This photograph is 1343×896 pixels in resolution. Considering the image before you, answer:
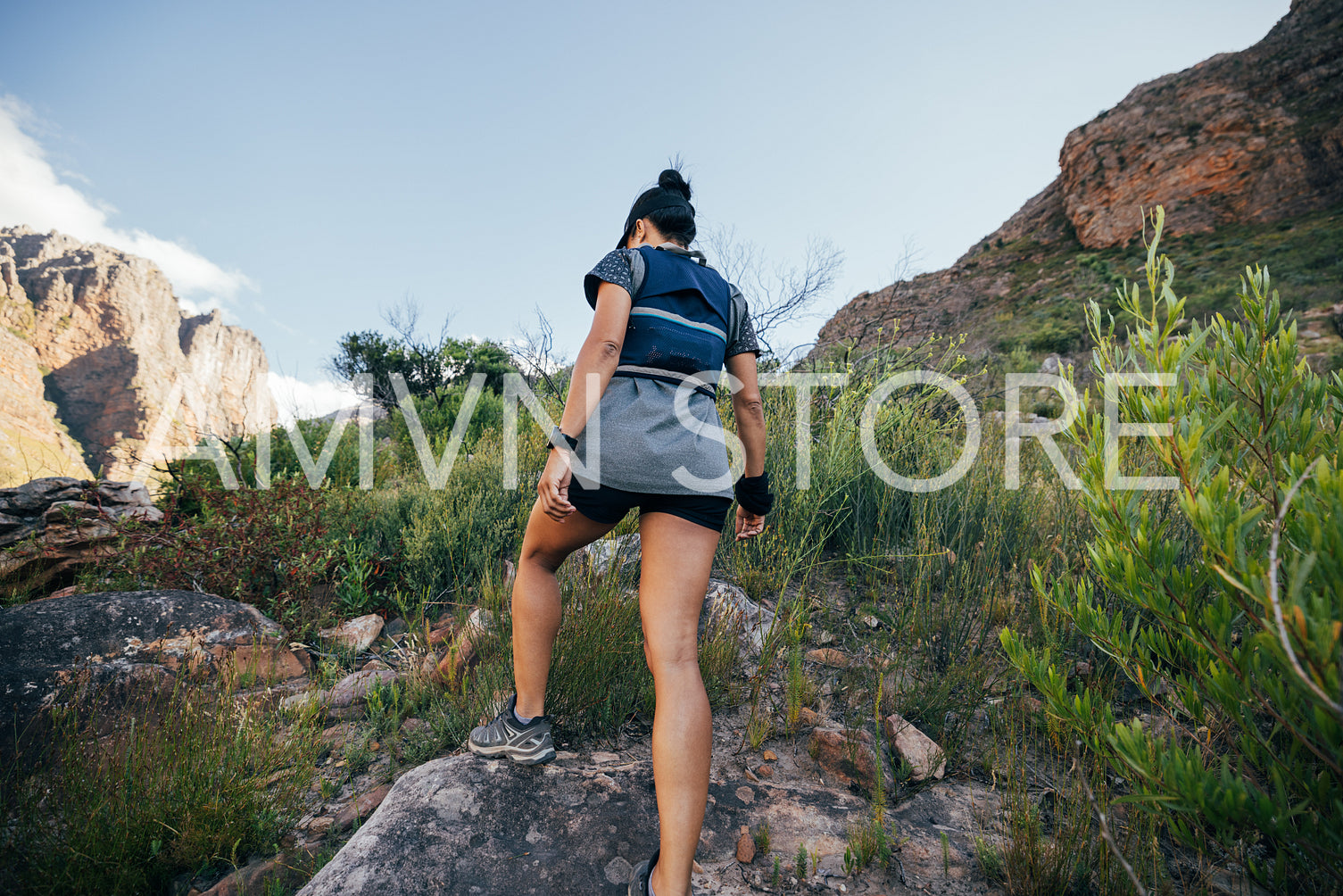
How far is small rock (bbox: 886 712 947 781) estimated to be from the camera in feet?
6.72

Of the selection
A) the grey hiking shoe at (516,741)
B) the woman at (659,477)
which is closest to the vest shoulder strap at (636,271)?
the woman at (659,477)

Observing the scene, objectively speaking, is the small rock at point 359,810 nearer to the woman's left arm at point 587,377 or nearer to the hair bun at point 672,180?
the woman's left arm at point 587,377

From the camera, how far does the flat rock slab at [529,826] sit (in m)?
1.49

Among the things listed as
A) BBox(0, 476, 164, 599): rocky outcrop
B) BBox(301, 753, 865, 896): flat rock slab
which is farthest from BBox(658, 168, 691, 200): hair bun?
BBox(0, 476, 164, 599): rocky outcrop

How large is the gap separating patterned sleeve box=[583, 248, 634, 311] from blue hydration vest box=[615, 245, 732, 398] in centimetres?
5

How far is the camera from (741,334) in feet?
6.27

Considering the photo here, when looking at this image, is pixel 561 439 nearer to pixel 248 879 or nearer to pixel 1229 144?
pixel 248 879

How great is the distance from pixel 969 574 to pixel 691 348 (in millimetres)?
2168

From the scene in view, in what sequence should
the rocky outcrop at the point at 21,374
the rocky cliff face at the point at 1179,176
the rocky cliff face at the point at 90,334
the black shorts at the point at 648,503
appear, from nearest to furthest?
the black shorts at the point at 648,503 → the rocky cliff face at the point at 1179,176 → the rocky outcrop at the point at 21,374 → the rocky cliff face at the point at 90,334

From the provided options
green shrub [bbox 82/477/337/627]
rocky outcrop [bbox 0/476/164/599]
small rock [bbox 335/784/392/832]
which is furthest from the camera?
rocky outcrop [bbox 0/476/164/599]

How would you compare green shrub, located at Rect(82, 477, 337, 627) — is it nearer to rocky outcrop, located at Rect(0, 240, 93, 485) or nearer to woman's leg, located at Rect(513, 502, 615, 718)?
woman's leg, located at Rect(513, 502, 615, 718)

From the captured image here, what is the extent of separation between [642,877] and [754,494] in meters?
1.16

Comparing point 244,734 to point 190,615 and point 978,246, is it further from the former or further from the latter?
point 978,246

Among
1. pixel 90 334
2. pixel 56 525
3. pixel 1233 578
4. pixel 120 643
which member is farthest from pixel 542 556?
pixel 90 334
